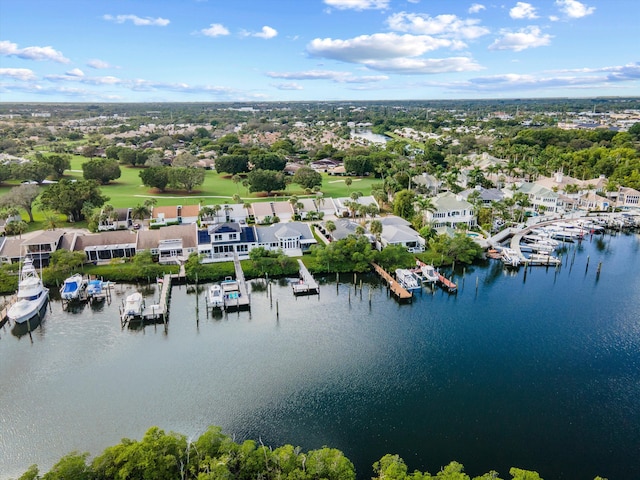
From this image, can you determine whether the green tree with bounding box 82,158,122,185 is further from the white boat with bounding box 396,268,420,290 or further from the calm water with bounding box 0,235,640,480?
the white boat with bounding box 396,268,420,290

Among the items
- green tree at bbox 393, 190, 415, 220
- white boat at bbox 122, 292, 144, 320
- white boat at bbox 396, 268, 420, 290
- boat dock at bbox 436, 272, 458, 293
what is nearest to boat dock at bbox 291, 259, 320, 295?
white boat at bbox 396, 268, 420, 290

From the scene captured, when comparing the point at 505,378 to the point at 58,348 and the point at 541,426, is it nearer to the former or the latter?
the point at 541,426

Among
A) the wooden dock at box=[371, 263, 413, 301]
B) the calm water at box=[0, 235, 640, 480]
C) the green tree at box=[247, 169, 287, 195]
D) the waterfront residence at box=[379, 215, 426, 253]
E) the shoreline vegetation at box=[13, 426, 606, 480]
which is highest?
the green tree at box=[247, 169, 287, 195]

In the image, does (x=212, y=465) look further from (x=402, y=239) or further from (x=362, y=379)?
(x=402, y=239)

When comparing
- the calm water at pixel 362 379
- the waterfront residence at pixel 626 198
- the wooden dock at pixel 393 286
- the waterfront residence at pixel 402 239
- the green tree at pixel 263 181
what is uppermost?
the green tree at pixel 263 181

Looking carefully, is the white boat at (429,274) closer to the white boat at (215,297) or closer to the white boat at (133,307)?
the white boat at (215,297)

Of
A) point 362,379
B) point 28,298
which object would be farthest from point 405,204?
point 28,298

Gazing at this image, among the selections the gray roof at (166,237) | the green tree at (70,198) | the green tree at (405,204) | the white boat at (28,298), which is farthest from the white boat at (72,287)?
the green tree at (405,204)
